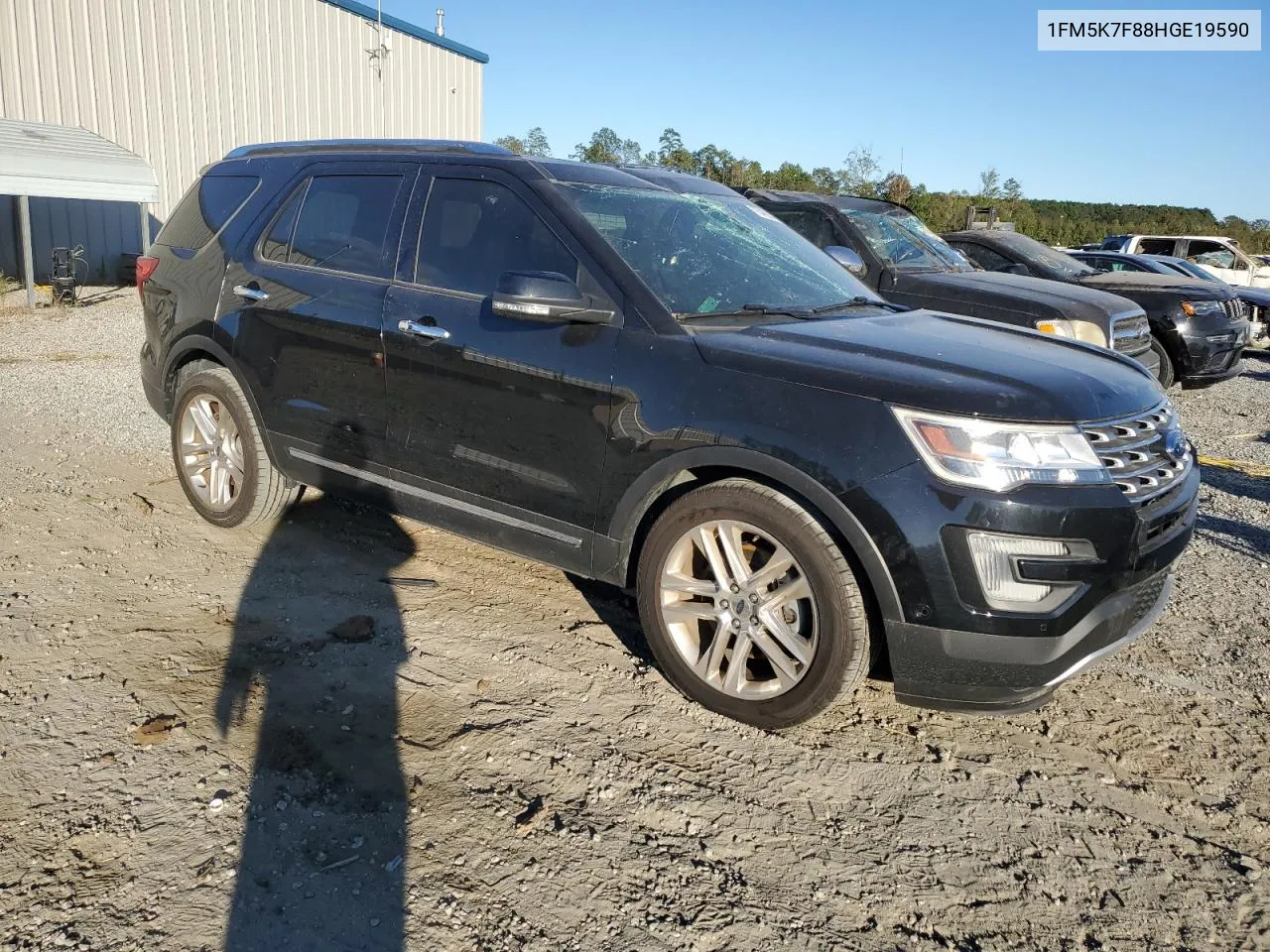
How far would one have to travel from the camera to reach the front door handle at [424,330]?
3.74 m

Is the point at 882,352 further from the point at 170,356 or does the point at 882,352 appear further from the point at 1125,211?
the point at 1125,211

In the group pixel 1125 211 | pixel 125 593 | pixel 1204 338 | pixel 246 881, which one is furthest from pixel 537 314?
pixel 1125 211

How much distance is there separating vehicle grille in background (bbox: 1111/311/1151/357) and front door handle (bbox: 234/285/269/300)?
6.39 meters

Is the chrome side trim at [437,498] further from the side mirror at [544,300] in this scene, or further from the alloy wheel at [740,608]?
the side mirror at [544,300]

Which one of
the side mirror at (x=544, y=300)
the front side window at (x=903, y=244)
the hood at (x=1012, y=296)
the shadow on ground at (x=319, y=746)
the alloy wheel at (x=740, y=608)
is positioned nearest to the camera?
the shadow on ground at (x=319, y=746)

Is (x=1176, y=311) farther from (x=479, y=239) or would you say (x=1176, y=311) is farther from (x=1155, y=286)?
(x=479, y=239)

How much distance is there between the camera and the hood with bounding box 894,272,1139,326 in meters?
7.56

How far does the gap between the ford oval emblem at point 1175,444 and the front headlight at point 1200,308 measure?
760cm

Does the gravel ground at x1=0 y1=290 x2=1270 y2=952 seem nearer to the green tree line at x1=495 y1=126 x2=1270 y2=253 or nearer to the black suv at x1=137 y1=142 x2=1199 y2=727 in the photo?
the black suv at x1=137 y1=142 x2=1199 y2=727

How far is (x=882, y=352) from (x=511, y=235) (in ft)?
4.96

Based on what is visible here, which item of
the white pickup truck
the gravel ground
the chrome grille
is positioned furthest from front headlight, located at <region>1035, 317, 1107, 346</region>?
the white pickup truck

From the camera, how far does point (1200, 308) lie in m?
9.90

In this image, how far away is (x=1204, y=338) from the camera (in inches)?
386

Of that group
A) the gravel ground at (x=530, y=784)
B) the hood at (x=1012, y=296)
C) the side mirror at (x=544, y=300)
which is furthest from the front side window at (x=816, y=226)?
the side mirror at (x=544, y=300)
